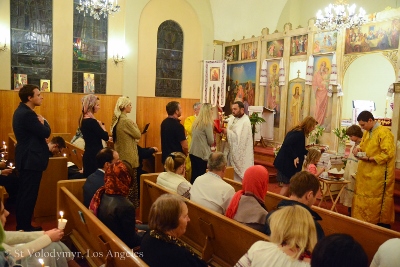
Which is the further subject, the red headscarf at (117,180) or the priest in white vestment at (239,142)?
the priest in white vestment at (239,142)

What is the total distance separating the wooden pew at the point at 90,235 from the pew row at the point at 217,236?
3.01 ft

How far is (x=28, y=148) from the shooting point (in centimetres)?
437

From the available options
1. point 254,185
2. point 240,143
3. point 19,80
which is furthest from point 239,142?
point 19,80

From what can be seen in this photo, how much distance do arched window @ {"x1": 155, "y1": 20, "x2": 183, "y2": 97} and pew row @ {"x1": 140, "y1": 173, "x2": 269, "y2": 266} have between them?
9.59 meters

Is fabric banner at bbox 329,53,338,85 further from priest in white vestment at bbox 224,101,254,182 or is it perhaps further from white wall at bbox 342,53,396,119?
priest in white vestment at bbox 224,101,254,182

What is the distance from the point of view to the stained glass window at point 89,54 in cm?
1160

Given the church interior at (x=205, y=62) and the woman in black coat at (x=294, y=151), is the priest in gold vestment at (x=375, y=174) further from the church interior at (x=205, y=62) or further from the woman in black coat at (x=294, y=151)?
the church interior at (x=205, y=62)

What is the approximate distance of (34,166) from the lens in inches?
173

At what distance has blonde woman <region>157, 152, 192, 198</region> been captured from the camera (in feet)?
13.3

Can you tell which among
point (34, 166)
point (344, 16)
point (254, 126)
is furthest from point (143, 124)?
point (34, 166)

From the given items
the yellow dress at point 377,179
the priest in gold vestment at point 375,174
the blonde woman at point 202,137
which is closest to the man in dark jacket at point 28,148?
the blonde woman at point 202,137

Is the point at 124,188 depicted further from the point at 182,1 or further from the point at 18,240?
the point at 182,1

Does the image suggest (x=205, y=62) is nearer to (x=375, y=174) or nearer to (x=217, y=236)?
(x=375, y=174)

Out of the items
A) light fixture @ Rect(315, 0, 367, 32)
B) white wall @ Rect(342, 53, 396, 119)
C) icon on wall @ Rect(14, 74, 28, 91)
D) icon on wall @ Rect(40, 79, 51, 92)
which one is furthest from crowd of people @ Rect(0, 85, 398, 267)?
white wall @ Rect(342, 53, 396, 119)
